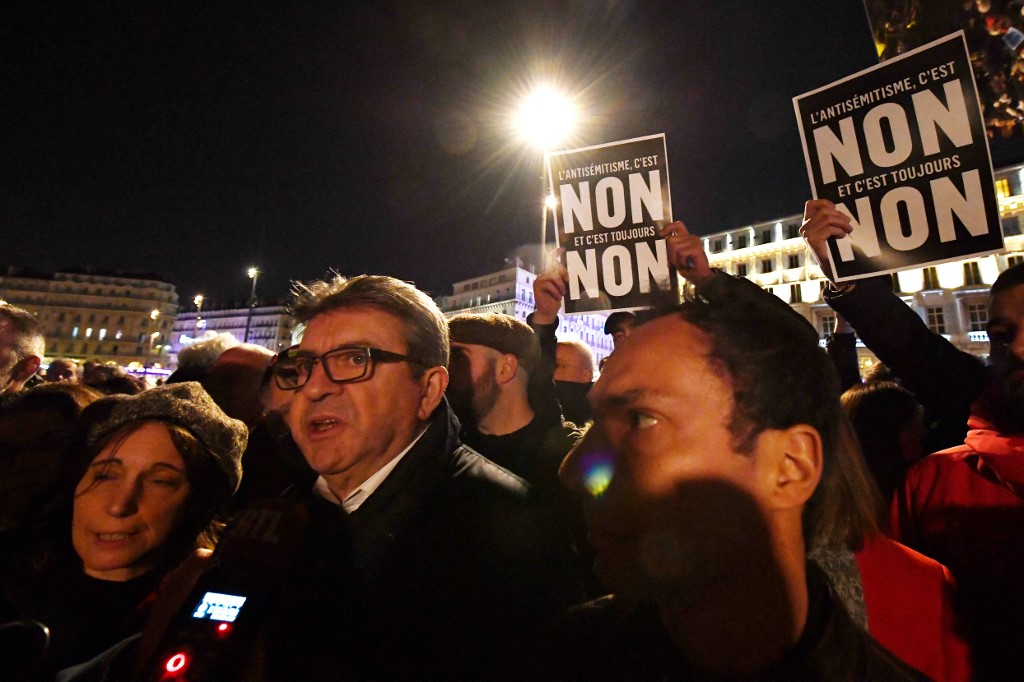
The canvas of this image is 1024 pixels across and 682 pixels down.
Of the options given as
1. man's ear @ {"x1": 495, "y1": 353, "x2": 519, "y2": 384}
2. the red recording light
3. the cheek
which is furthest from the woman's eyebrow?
man's ear @ {"x1": 495, "y1": 353, "x2": 519, "y2": 384}

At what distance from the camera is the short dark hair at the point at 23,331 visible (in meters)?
4.39

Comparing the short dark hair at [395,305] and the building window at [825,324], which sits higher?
the building window at [825,324]

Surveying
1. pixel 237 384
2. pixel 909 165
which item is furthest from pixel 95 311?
pixel 909 165

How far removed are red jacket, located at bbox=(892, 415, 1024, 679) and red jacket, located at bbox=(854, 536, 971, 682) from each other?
116 mm

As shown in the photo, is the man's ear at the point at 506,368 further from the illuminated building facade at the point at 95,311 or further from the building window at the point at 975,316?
the illuminated building facade at the point at 95,311

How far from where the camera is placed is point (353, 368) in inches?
88.2

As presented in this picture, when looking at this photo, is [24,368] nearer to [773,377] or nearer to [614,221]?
[614,221]

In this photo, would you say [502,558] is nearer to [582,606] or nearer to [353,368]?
[582,606]

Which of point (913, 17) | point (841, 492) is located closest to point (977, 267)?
point (913, 17)

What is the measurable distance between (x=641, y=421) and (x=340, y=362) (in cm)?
140

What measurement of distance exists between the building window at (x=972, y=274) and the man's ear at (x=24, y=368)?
2143 inches

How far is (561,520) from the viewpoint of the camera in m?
2.39

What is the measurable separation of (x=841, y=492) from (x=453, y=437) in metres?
1.59

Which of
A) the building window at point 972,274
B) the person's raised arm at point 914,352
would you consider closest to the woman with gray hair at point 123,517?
the person's raised arm at point 914,352
